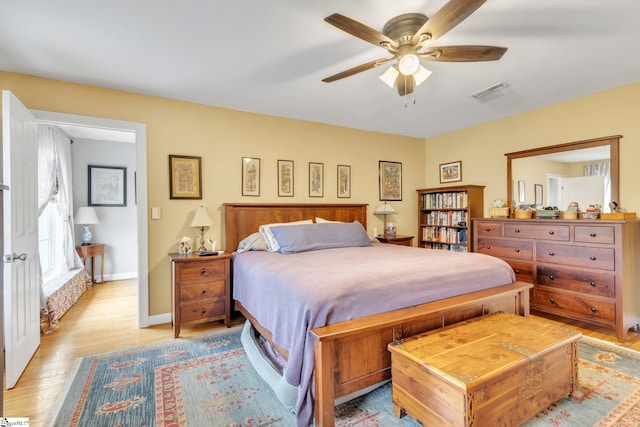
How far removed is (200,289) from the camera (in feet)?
9.86

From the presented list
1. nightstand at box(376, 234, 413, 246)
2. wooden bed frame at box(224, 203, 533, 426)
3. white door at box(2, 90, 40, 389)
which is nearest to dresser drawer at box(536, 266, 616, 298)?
wooden bed frame at box(224, 203, 533, 426)

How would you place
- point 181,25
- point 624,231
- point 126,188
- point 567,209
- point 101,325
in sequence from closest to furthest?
point 181,25
point 624,231
point 101,325
point 567,209
point 126,188

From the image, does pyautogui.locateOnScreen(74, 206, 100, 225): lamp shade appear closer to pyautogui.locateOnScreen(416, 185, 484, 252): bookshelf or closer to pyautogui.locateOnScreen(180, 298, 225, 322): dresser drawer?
pyautogui.locateOnScreen(180, 298, 225, 322): dresser drawer

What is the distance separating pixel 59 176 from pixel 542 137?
647cm

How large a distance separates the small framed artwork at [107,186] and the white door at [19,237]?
2.76m

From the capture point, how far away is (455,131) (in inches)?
188

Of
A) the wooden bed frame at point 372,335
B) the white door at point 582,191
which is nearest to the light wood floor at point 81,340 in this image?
the wooden bed frame at point 372,335

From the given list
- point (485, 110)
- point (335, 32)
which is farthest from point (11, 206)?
point (485, 110)

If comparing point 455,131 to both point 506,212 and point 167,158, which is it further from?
point 167,158

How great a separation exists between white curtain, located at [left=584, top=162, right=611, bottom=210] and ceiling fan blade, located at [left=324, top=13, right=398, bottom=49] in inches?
115

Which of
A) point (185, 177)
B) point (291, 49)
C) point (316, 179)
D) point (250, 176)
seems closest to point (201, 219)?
point (185, 177)

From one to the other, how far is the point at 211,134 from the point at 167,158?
0.57m

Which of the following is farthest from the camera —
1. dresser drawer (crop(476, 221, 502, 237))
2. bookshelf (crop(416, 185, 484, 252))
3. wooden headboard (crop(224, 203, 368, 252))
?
bookshelf (crop(416, 185, 484, 252))

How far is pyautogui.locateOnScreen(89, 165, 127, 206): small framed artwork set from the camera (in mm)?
5090
